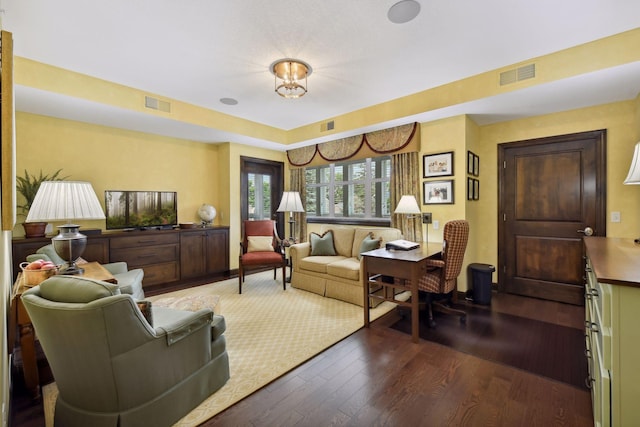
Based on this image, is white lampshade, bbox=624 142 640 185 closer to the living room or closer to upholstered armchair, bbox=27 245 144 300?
the living room

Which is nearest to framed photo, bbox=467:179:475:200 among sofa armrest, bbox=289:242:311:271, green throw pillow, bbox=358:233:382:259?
green throw pillow, bbox=358:233:382:259

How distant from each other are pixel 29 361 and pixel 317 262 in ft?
9.66

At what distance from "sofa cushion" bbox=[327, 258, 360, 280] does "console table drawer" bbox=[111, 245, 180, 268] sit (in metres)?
2.50

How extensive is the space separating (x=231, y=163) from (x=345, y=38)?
335cm

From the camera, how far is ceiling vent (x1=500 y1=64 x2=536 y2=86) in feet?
9.48

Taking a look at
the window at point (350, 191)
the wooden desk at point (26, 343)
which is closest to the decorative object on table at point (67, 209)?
the wooden desk at point (26, 343)

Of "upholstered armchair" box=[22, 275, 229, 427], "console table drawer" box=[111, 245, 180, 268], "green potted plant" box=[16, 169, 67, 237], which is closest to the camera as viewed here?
"upholstered armchair" box=[22, 275, 229, 427]

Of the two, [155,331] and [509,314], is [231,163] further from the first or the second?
[509,314]

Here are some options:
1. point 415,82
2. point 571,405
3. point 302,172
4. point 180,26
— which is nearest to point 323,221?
point 302,172

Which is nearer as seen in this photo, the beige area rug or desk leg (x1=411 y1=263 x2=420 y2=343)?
the beige area rug

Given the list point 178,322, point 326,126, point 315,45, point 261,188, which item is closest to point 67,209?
point 178,322

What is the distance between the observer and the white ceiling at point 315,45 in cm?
214

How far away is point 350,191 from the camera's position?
17.2ft

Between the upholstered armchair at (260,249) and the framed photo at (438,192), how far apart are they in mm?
2353
